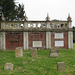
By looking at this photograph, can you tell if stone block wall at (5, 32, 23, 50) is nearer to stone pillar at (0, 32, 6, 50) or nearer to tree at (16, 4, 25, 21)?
stone pillar at (0, 32, 6, 50)

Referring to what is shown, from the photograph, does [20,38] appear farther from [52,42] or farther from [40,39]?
[52,42]

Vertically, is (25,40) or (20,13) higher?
(20,13)

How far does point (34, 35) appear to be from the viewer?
17.2 metres

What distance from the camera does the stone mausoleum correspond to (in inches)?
674

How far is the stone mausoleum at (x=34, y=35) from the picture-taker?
17.1 metres

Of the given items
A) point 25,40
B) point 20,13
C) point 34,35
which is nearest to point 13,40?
point 25,40

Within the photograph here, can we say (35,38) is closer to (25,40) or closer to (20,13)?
(25,40)

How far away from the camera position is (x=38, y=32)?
1720cm

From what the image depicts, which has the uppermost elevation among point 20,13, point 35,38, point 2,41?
point 20,13

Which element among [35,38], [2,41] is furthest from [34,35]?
[2,41]

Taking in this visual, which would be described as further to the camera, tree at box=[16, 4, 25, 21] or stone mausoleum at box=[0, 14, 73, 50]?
tree at box=[16, 4, 25, 21]

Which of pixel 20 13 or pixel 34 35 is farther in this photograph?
pixel 20 13

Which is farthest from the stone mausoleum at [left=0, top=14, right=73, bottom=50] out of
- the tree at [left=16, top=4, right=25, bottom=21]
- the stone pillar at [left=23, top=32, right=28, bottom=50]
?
the tree at [left=16, top=4, right=25, bottom=21]

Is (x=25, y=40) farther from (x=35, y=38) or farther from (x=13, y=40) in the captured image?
(x=13, y=40)
